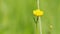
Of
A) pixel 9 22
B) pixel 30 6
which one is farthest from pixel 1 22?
pixel 30 6

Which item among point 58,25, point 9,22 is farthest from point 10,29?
point 58,25

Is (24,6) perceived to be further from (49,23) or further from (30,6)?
(49,23)

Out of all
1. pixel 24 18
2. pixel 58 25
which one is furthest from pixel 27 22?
pixel 58 25

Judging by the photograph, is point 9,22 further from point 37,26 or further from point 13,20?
point 37,26

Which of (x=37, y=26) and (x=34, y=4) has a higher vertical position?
(x=34, y=4)
